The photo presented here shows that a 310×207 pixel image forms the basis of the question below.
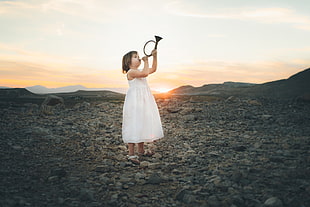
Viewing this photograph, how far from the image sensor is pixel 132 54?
6.23 metres

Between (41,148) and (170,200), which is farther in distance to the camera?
(41,148)

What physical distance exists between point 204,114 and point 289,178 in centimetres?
794

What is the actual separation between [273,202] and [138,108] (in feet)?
11.7

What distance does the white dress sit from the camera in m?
6.07

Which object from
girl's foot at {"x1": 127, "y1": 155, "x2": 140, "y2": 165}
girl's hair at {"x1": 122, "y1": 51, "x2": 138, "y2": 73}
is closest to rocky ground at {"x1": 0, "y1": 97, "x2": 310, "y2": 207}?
girl's foot at {"x1": 127, "y1": 155, "x2": 140, "y2": 165}

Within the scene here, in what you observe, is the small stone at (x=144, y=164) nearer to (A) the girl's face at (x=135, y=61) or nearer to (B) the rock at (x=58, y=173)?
(B) the rock at (x=58, y=173)

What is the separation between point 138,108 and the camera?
610 centimetres

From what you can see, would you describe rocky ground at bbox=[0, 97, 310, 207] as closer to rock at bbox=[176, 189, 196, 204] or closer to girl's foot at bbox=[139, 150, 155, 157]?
rock at bbox=[176, 189, 196, 204]

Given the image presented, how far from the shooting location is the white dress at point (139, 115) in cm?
607

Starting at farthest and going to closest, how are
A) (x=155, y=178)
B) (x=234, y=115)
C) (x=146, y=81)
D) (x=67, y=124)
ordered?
(x=234, y=115), (x=67, y=124), (x=146, y=81), (x=155, y=178)

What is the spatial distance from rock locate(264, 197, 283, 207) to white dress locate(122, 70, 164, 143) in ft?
10.4

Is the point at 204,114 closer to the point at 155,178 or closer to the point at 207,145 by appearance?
the point at 207,145

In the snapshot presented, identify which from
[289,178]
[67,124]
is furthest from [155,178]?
[67,124]

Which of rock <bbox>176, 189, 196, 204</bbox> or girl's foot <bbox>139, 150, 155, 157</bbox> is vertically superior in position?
girl's foot <bbox>139, 150, 155, 157</bbox>
